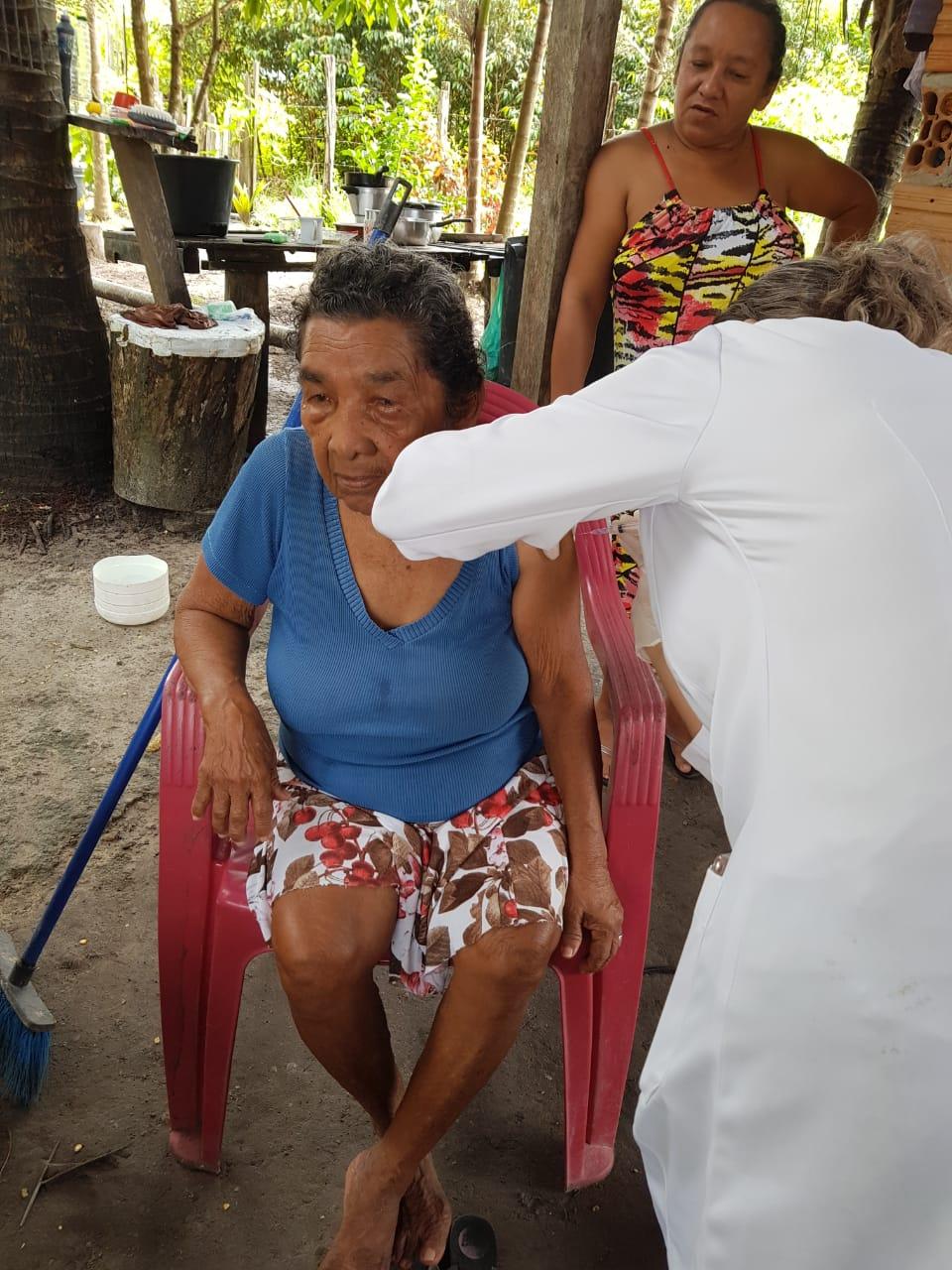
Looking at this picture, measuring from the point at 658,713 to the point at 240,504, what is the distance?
0.83 metres

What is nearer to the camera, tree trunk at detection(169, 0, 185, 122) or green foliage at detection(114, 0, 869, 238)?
tree trunk at detection(169, 0, 185, 122)

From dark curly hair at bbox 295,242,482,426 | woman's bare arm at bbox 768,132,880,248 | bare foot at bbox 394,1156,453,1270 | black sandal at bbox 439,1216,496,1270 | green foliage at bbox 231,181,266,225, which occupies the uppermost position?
woman's bare arm at bbox 768,132,880,248

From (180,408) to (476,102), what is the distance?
5681mm

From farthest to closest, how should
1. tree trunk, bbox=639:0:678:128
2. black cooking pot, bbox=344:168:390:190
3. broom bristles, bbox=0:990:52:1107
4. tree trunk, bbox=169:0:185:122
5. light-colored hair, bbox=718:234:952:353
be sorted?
1. tree trunk, bbox=169:0:185:122
2. tree trunk, bbox=639:0:678:128
3. black cooking pot, bbox=344:168:390:190
4. broom bristles, bbox=0:990:52:1107
5. light-colored hair, bbox=718:234:952:353

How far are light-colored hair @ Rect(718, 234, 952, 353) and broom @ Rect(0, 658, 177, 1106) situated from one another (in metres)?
1.17

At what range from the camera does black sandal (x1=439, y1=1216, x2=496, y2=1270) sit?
1.57 metres

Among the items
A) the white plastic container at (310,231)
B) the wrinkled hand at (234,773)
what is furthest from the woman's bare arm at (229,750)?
the white plastic container at (310,231)

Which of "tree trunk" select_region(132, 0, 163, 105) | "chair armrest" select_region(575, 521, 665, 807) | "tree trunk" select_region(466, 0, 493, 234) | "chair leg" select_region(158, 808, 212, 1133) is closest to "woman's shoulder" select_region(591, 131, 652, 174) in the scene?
"chair armrest" select_region(575, 521, 665, 807)

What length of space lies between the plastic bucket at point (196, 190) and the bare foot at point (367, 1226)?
15.3 ft

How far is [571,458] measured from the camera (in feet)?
3.29

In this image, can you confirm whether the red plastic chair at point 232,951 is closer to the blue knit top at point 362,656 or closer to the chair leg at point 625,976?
the chair leg at point 625,976

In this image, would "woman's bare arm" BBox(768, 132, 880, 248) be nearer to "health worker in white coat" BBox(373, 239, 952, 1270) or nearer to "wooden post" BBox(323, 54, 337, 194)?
"health worker in white coat" BBox(373, 239, 952, 1270)

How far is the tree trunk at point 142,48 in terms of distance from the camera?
7.01 metres

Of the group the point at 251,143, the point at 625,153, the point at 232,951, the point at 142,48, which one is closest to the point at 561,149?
the point at 625,153
